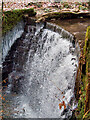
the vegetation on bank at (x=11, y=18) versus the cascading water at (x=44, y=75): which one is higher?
the vegetation on bank at (x=11, y=18)

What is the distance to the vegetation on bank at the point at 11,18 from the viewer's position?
741 cm

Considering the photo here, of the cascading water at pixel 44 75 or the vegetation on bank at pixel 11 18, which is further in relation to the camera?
the vegetation on bank at pixel 11 18

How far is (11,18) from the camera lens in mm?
7801

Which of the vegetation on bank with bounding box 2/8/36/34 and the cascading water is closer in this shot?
the cascading water

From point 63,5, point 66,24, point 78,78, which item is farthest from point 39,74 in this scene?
point 63,5

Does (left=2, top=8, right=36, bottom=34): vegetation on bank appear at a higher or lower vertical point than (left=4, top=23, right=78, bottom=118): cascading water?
higher

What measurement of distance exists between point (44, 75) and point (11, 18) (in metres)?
3.09

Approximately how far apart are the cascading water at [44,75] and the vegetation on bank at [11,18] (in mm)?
761

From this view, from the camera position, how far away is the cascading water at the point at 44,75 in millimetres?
5195

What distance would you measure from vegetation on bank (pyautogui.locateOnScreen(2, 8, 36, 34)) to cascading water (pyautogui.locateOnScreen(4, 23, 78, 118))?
2.50 feet

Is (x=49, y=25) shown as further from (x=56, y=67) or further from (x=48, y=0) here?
(x=48, y=0)

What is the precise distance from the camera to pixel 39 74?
21.9 feet

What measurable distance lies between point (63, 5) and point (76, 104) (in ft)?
28.7

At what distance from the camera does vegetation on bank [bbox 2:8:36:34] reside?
7.41 m
